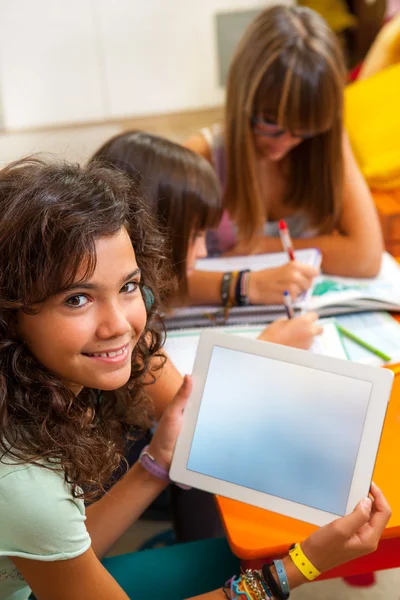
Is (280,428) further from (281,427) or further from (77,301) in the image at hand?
(77,301)

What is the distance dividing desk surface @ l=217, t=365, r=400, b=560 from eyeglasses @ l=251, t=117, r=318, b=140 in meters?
0.75

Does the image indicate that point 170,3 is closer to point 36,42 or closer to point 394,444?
point 36,42

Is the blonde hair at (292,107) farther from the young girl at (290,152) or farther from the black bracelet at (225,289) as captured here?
the black bracelet at (225,289)

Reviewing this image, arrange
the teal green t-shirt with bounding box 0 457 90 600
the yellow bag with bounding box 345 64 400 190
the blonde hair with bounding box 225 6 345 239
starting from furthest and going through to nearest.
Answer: the yellow bag with bounding box 345 64 400 190 → the blonde hair with bounding box 225 6 345 239 → the teal green t-shirt with bounding box 0 457 90 600

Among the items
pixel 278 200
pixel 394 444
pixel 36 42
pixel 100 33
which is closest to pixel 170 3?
pixel 100 33

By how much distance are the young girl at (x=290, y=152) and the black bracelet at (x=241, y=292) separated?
0.19ft

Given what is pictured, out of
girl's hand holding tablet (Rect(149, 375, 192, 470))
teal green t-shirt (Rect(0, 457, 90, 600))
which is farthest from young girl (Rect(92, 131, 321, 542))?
teal green t-shirt (Rect(0, 457, 90, 600))

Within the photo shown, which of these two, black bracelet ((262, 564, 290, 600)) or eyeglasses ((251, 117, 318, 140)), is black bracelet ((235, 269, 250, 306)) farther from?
black bracelet ((262, 564, 290, 600))

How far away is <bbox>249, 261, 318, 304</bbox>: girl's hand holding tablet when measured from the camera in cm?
130

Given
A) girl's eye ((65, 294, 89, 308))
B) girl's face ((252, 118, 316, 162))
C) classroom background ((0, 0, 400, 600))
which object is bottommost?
classroom background ((0, 0, 400, 600))

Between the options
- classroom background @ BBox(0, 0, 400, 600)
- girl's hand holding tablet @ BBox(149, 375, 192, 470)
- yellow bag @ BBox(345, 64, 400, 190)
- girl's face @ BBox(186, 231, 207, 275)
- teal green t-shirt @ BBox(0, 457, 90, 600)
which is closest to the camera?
teal green t-shirt @ BBox(0, 457, 90, 600)

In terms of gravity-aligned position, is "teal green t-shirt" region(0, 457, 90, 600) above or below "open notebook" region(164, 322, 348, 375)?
above

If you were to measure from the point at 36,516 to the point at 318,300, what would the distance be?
73cm

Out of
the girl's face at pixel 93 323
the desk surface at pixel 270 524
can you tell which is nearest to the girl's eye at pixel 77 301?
the girl's face at pixel 93 323
